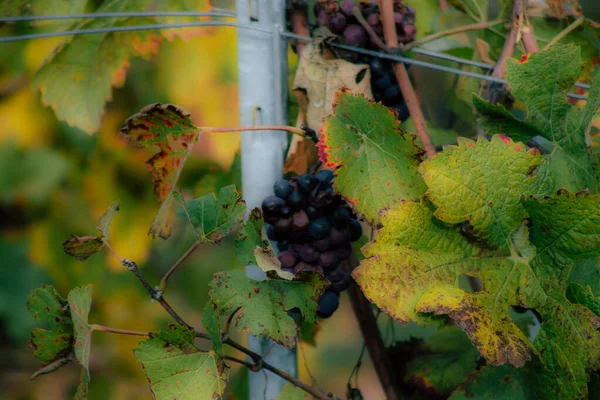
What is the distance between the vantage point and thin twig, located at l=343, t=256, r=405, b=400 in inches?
27.5

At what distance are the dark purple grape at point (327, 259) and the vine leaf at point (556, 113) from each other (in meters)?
0.19

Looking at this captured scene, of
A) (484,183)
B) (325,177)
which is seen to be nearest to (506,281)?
(484,183)

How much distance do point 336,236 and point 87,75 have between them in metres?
0.49

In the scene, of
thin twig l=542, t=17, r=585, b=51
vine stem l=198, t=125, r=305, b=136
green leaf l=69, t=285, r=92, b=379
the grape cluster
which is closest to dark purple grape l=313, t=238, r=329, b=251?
the grape cluster

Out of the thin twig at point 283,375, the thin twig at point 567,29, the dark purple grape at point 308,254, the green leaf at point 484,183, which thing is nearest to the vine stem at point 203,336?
the thin twig at point 283,375

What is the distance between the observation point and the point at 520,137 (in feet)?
1.86

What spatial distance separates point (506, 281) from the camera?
52 centimetres

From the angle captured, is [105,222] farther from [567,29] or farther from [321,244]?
[567,29]

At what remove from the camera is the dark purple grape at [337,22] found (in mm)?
653

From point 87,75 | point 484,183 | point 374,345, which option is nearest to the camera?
point 484,183

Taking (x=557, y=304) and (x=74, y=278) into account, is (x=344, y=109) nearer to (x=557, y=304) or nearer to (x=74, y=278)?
(x=557, y=304)

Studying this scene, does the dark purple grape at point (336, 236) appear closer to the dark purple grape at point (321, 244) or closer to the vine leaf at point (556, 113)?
the dark purple grape at point (321, 244)

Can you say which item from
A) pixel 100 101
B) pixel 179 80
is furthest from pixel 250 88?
pixel 179 80

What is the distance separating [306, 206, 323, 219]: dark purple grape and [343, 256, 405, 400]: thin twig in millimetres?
150
